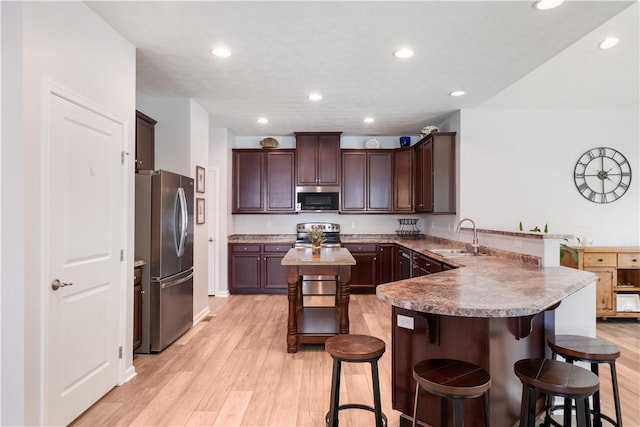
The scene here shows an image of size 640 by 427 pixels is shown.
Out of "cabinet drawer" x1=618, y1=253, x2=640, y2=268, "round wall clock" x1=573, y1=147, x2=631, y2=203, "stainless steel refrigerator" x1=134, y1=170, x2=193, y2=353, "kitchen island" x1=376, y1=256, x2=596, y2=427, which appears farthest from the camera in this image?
"round wall clock" x1=573, y1=147, x2=631, y2=203

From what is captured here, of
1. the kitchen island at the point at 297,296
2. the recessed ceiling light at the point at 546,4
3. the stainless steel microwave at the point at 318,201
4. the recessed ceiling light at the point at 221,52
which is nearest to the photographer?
the recessed ceiling light at the point at 546,4

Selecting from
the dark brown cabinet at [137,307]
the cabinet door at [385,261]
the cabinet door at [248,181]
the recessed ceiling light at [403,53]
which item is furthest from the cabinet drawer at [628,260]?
the dark brown cabinet at [137,307]

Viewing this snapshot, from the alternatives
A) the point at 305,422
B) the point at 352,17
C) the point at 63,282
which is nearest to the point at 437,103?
the point at 352,17

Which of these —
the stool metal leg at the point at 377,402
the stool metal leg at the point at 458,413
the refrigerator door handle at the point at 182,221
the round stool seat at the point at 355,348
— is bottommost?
the stool metal leg at the point at 377,402

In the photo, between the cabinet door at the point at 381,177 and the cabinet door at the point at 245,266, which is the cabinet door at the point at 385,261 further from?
the cabinet door at the point at 245,266

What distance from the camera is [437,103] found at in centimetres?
443

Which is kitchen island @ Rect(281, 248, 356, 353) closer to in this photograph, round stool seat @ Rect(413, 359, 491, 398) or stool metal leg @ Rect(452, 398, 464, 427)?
round stool seat @ Rect(413, 359, 491, 398)

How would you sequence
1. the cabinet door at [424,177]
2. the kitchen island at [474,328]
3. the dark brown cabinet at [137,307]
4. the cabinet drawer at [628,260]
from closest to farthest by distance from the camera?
the kitchen island at [474,328], the dark brown cabinet at [137,307], the cabinet drawer at [628,260], the cabinet door at [424,177]

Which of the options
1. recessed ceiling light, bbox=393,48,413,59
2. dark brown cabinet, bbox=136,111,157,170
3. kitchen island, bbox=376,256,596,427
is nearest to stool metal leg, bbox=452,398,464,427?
kitchen island, bbox=376,256,596,427

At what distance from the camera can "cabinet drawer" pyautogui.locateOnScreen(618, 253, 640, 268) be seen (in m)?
4.32

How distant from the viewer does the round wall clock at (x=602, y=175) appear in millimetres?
4762

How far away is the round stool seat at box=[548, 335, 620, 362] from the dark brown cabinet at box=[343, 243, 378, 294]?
3812mm

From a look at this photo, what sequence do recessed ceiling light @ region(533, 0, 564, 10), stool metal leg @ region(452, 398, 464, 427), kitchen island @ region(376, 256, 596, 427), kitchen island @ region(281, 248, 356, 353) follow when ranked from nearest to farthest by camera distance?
A: stool metal leg @ region(452, 398, 464, 427), kitchen island @ region(376, 256, 596, 427), recessed ceiling light @ region(533, 0, 564, 10), kitchen island @ region(281, 248, 356, 353)

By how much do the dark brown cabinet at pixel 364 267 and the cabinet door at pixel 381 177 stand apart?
74 cm
